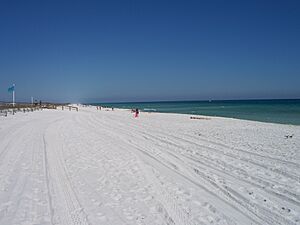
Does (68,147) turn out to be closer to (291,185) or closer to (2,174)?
(2,174)

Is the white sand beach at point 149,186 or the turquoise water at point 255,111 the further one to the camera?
the turquoise water at point 255,111

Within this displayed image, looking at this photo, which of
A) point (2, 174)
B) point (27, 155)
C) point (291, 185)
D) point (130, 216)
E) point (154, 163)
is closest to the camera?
point (130, 216)

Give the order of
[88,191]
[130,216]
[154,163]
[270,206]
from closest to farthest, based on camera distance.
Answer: [130,216] < [270,206] < [88,191] < [154,163]

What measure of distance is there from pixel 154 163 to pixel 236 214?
4348mm

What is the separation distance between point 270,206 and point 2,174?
661 cm

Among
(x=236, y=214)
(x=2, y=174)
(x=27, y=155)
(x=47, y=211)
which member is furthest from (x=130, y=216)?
(x=27, y=155)

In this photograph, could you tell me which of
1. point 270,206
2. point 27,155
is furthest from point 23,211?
point 27,155

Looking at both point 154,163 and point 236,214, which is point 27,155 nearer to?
point 154,163

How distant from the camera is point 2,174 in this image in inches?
312

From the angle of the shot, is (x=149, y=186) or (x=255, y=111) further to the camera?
(x=255, y=111)

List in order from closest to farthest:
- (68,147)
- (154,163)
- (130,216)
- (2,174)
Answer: (130,216)
(2,174)
(154,163)
(68,147)

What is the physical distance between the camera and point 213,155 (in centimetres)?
1070

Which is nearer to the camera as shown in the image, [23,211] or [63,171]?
[23,211]

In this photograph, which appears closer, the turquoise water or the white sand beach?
the white sand beach
